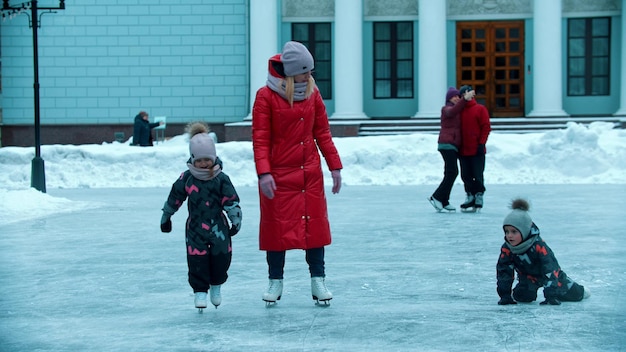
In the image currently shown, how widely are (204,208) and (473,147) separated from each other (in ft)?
25.1

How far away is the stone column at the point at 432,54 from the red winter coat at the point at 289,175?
913 inches

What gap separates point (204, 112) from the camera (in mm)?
32094

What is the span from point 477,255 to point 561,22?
22355mm

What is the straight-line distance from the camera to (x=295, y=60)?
21.7ft

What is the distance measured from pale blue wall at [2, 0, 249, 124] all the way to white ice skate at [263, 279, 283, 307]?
996 inches

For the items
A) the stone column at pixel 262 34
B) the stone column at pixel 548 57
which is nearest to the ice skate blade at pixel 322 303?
the stone column at pixel 262 34

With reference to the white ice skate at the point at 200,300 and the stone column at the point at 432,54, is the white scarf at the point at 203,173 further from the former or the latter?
the stone column at the point at 432,54

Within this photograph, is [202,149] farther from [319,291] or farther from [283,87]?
[319,291]

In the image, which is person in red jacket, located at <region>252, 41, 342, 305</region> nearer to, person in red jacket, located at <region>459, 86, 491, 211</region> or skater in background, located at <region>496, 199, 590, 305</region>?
skater in background, located at <region>496, 199, 590, 305</region>

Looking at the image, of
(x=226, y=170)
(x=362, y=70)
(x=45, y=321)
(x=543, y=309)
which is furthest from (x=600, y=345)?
(x=362, y=70)

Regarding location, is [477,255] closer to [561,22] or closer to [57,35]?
[561,22]

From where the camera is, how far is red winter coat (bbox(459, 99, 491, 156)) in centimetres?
1355

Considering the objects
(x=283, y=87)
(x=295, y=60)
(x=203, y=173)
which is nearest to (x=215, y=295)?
(x=203, y=173)

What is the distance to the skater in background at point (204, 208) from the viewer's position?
256 inches
